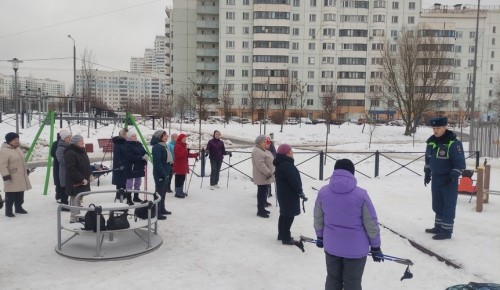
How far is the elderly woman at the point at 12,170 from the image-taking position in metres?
7.58

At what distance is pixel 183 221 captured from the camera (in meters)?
7.94

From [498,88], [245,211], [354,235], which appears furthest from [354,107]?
[354,235]

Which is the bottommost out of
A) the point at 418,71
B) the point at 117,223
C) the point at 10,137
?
the point at 117,223

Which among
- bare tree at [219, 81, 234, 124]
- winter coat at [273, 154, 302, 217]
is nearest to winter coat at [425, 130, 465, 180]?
winter coat at [273, 154, 302, 217]

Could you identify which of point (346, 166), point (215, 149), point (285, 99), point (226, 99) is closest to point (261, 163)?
point (215, 149)

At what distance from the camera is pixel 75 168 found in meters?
6.98

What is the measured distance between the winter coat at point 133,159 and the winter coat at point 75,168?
5.71 feet

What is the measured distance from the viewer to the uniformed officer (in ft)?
22.1

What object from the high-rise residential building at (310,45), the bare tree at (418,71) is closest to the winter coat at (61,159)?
the bare tree at (418,71)

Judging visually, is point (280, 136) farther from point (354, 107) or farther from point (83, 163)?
point (354, 107)

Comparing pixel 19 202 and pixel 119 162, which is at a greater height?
pixel 119 162

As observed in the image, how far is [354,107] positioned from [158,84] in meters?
120

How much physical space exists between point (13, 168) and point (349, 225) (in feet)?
22.2

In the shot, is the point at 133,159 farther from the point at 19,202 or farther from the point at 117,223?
the point at 117,223
